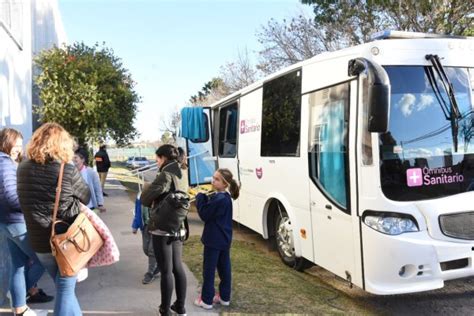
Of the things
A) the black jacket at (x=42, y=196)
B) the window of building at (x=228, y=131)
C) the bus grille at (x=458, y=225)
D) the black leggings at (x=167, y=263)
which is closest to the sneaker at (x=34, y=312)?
the black jacket at (x=42, y=196)

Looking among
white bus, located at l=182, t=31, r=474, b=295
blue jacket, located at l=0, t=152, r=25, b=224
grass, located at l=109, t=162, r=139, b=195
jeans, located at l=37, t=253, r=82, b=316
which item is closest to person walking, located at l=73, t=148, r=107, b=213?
blue jacket, located at l=0, t=152, r=25, b=224

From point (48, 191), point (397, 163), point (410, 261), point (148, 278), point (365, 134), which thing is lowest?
point (148, 278)

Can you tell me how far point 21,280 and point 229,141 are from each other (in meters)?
5.43

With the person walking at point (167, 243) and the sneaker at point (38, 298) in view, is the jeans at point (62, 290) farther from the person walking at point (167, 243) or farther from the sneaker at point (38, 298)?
the sneaker at point (38, 298)

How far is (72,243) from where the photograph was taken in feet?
10.2

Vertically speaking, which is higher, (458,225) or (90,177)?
(90,177)

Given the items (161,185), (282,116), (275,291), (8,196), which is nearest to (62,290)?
(8,196)

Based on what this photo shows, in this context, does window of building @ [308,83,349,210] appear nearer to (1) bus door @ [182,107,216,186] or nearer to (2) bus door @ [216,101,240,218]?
(2) bus door @ [216,101,240,218]

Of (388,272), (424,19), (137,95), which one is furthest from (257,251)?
(424,19)

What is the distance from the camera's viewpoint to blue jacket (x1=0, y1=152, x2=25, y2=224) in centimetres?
371

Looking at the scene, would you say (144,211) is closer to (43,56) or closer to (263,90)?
(263,90)

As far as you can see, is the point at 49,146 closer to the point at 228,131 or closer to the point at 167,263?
the point at 167,263

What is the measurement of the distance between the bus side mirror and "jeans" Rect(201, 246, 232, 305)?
1980 millimetres

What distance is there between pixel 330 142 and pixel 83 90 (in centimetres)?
929
